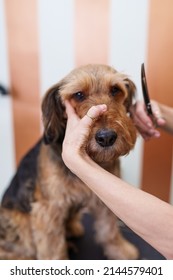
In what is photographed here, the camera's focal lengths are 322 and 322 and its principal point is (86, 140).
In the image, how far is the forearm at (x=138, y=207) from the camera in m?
0.66

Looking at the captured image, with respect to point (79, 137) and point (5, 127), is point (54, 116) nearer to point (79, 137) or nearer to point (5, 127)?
point (79, 137)

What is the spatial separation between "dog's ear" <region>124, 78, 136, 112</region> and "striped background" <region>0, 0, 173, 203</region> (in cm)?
3

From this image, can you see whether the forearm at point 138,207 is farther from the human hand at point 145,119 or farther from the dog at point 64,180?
the human hand at point 145,119

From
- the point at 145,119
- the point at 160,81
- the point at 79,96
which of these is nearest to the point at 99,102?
the point at 79,96

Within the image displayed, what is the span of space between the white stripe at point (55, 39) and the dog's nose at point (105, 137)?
2.13 feet

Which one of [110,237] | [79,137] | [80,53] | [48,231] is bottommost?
[110,237]

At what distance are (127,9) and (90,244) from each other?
0.92 metres

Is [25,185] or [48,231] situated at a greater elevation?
[25,185]

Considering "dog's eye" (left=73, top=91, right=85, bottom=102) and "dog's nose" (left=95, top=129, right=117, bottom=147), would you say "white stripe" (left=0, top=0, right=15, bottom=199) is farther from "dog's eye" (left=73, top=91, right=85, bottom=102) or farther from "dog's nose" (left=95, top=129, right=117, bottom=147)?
"dog's nose" (left=95, top=129, right=117, bottom=147)

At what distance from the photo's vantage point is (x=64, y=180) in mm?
1055

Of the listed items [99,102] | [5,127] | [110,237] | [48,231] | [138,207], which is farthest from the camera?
[5,127]

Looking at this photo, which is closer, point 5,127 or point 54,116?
point 54,116

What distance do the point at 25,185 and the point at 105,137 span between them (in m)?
0.50

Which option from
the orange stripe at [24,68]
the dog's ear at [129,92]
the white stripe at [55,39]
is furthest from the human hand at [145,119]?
the orange stripe at [24,68]
